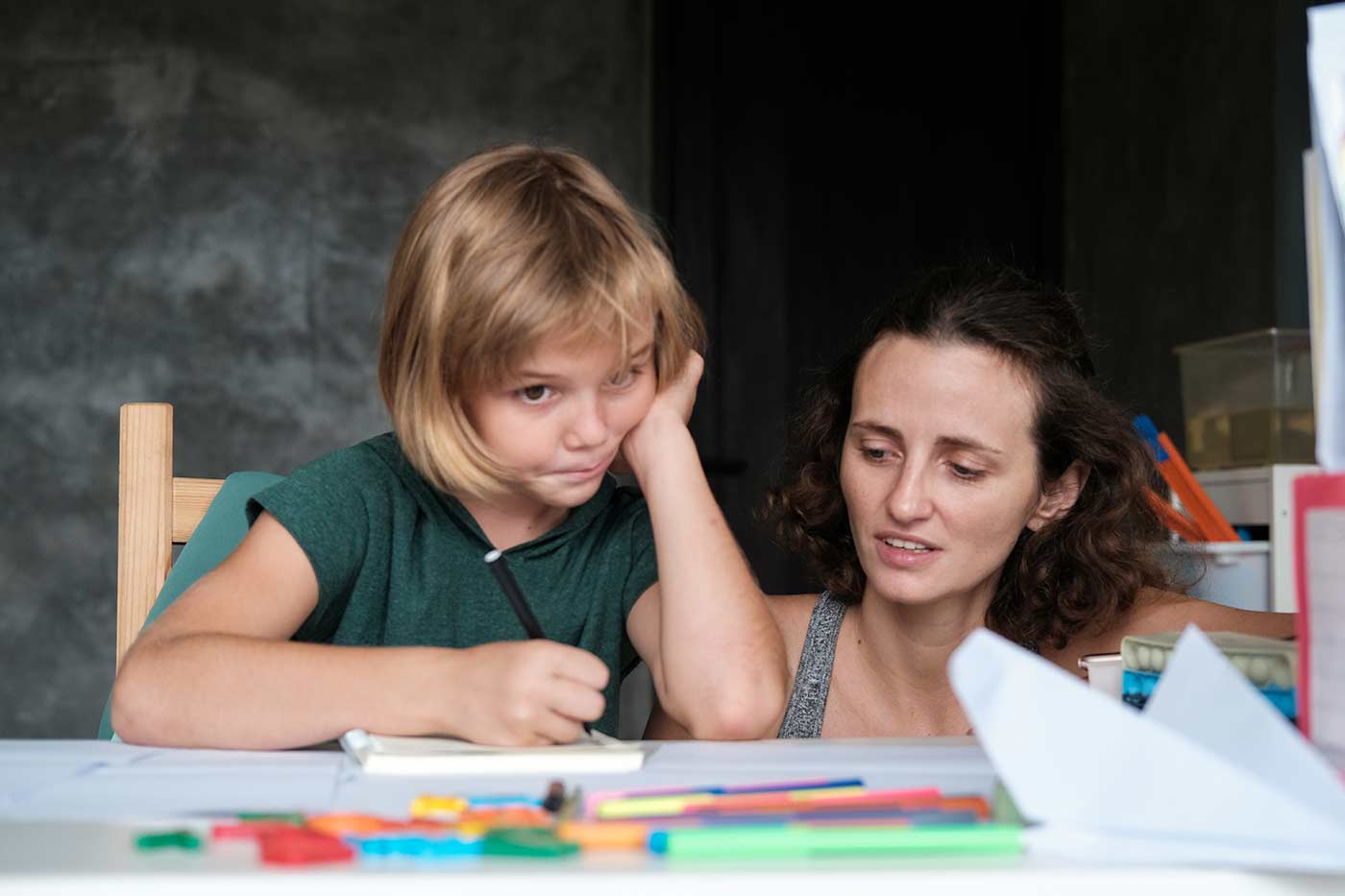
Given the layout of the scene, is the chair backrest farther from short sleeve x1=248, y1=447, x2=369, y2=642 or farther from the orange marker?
the orange marker

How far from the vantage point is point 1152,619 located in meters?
1.44

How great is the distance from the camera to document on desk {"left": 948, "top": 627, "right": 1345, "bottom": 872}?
0.50 m

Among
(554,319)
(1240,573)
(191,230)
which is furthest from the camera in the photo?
(191,230)

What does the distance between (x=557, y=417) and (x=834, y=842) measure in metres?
0.61

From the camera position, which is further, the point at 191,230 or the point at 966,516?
the point at 191,230

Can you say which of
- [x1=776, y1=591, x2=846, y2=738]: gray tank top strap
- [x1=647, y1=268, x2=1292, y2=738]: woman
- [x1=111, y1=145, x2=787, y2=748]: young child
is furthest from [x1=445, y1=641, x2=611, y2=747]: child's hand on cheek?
[x1=776, y1=591, x2=846, y2=738]: gray tank top strap

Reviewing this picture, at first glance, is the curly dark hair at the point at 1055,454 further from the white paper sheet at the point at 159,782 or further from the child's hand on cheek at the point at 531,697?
the white paper sheet at the point at 159,782

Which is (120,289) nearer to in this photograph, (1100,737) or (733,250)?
(733,250)

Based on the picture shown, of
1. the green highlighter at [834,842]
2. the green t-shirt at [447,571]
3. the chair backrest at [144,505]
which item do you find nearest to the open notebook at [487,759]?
the green highlighter at [834,842]

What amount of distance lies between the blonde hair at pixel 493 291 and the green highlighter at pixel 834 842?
0.60 m

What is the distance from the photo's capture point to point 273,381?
169 inches

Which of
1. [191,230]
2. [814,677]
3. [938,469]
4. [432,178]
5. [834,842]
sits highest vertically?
[432,178]

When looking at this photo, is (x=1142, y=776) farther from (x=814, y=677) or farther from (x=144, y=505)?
(x=144, y=505)

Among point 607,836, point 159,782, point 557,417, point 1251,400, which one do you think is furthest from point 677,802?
point 1251,400
